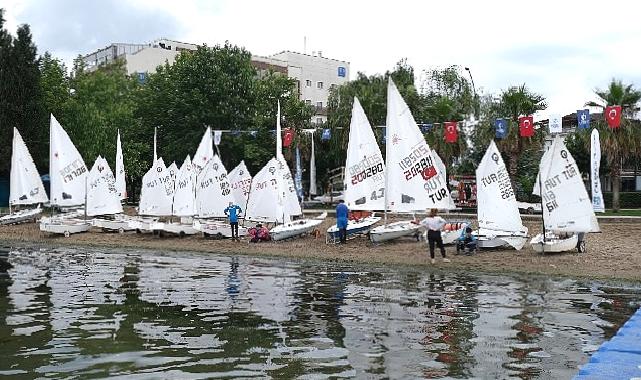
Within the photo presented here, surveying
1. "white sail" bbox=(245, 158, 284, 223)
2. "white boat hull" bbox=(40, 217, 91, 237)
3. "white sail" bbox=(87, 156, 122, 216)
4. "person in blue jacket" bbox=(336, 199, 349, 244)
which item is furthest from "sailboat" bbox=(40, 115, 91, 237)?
"person in blue jacket" bbox=(336, 199, 349, 244)

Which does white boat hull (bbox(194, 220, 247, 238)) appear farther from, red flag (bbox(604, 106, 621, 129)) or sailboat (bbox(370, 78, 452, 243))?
red flag (bbox(604, 106, 621, 129))

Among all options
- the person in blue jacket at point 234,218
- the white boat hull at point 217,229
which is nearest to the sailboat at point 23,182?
the white boat hull at point 217,229

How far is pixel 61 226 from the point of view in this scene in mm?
35156

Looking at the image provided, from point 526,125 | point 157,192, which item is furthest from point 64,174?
point 526,125

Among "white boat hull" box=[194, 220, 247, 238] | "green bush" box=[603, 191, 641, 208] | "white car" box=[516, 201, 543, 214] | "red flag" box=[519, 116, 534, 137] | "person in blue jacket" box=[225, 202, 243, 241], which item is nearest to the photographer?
"person in blue jacket" box=[225, 202, 243, 241]

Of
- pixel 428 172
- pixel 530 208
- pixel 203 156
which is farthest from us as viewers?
pixel 530 208

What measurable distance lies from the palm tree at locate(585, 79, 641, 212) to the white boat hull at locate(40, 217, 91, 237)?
29.6 meters

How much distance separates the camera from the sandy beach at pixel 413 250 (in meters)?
20.7

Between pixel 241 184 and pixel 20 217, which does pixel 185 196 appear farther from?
pixel 20 217

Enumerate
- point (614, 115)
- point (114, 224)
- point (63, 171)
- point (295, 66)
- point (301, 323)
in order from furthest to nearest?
point (295, 66) < point (63, 171) < point (114, 224) < point (614, 115) < point (301, 323)

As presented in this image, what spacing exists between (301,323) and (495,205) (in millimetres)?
13904

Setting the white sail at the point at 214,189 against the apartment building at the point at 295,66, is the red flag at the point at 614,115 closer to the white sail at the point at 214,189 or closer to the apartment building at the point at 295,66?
the white sail at the point at 214,189

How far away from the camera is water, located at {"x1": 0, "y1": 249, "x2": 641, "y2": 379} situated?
9477 mm

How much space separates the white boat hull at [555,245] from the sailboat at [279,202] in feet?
35.2
